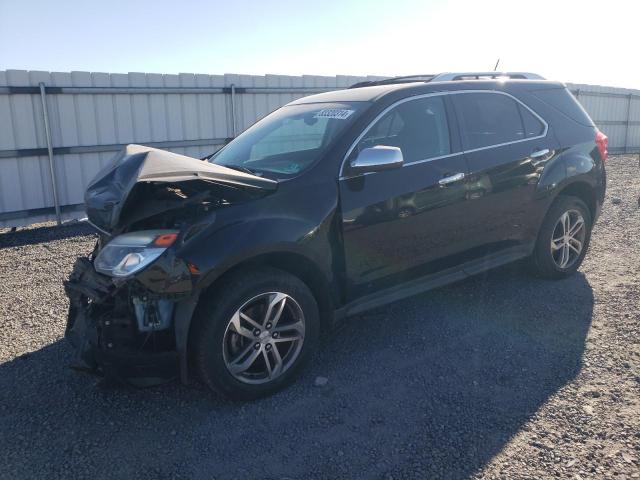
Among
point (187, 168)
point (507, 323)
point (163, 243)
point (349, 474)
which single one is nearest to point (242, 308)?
point (163, 243)

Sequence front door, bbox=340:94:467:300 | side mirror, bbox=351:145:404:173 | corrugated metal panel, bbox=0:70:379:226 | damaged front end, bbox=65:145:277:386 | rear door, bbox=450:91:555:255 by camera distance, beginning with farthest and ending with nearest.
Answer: corrugated metal panel, bbox=0:70:379:226
rear door, bbox=450:91:555:255
front door, bbox=340:94:467:300
side mirror, bbox=351:145:404:173
damaged front end, bbox=65:145:277:386

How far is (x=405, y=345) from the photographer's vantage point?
4281mm

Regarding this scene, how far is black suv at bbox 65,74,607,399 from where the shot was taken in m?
3.22

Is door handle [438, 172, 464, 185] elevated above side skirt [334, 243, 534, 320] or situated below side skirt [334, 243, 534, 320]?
above

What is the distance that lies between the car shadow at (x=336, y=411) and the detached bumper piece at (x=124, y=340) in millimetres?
281

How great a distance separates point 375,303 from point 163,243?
1591 mm

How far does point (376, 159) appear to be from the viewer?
147 inches

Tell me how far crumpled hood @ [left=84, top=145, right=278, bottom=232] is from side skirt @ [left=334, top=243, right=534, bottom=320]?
104cm

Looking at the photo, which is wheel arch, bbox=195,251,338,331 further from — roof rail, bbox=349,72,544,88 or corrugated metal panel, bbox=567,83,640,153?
corrugated metal panel, bbox=567,83,640,153

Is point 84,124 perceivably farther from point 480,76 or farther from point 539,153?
point 539,153

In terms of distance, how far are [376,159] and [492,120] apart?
163 centimetres

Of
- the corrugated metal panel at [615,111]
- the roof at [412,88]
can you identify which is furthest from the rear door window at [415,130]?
the corrugated metal panel at [615,111]

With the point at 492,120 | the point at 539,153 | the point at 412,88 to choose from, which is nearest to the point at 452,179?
the point at 412,88

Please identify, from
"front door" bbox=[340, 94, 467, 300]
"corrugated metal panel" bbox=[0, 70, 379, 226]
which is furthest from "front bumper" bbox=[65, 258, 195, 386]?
"corrugated metal panel" bbox=[0, 70, 379, 226]
